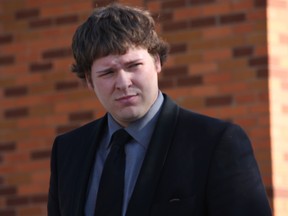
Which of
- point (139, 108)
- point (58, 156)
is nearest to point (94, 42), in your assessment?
point (139, 108)

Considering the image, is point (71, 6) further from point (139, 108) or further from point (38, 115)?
point (139, 108)

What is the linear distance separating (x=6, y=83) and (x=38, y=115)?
0.30 metres

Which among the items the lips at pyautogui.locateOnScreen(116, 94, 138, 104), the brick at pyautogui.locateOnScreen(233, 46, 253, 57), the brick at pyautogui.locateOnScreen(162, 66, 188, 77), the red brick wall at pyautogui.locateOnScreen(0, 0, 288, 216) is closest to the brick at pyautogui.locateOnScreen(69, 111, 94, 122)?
the red brick wall at pyautogui.locateOnScreen(0, 0, 288, 216)

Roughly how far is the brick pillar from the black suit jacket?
1.90 metres

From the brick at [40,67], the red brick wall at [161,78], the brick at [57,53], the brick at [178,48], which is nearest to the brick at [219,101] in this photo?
the red brick wall at [161,78]

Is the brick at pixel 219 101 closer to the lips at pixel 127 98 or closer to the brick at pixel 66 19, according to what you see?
the brick at pixel 66 19

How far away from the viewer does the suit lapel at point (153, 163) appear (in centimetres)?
365

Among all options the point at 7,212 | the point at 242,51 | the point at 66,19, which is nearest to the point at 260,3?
the point at 242,51

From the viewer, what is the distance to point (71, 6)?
6305 millimetres

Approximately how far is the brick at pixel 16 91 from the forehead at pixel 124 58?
2672 millimetres

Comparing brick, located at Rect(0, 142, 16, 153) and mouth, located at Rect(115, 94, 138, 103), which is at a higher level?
mouth, located at Rect(115, 94, 138, 103)

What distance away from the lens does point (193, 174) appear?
365cm

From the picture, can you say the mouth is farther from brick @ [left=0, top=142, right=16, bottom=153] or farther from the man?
brick @ [left=0, top=142, right=16, bottom=153]

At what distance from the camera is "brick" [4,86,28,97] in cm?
637
